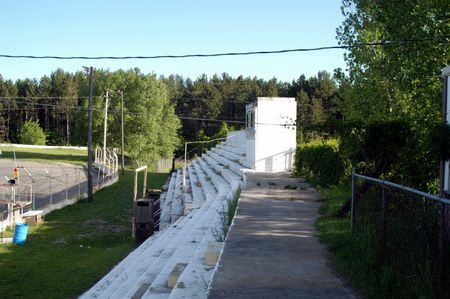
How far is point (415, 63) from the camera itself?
472 inches

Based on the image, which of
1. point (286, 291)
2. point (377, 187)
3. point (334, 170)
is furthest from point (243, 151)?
point (286, 291)

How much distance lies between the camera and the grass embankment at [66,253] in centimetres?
1059

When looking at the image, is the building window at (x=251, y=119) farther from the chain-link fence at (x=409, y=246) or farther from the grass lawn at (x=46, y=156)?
the grass lawn at (x=46, y=156)

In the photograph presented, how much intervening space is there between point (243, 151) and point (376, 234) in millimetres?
23314

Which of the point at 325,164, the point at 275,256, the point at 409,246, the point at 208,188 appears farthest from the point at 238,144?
the point at 409,246

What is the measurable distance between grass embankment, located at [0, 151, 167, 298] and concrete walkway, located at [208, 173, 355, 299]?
146 inches

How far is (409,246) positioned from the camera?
5.55 meters

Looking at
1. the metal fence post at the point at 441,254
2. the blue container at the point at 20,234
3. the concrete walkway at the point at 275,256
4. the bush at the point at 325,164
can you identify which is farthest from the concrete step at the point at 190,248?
the blue container at the point at 20,234

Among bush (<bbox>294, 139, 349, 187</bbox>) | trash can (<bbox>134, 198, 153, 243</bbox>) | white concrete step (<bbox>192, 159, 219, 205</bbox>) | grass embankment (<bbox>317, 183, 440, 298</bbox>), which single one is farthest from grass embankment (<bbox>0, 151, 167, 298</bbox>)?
bush (<bbox>294, 139, 349, 187</bbox>)

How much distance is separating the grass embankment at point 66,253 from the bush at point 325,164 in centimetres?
692

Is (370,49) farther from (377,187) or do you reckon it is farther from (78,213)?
(78,213)

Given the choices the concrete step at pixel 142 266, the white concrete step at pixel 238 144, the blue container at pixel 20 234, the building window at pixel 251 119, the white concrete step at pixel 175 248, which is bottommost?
the blue container at pixel 20 234

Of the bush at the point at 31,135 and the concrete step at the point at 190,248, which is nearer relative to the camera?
the concrete step at the point at 190,248

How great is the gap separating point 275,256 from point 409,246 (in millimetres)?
2826
